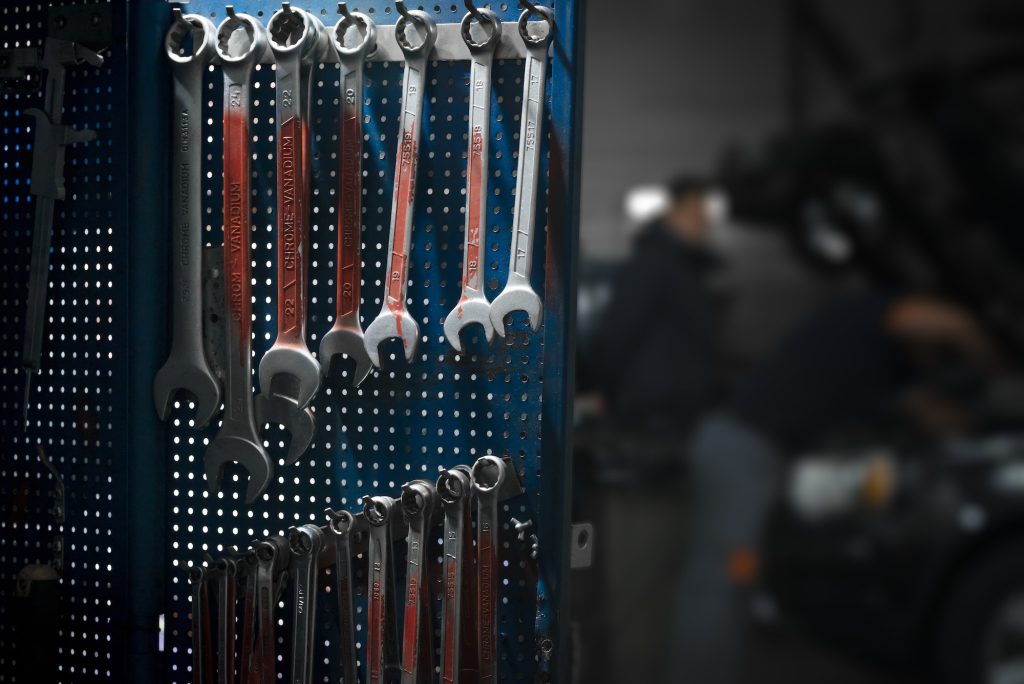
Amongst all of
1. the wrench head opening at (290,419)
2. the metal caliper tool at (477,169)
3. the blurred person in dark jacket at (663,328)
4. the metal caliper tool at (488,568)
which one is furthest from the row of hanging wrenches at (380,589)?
the blurred person in dark jacket at (663,328)

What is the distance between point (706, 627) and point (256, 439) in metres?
2.16

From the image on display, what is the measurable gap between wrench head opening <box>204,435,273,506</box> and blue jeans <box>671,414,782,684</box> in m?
1.95

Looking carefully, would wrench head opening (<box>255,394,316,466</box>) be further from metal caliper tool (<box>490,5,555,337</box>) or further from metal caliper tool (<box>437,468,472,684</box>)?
metal caliper tool (<box>490,5,555,337</box>)

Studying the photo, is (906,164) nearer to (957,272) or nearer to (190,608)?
(957,272)

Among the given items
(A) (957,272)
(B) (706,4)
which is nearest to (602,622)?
(A) (957,272)

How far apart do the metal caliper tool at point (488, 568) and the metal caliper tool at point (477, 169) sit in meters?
0.23

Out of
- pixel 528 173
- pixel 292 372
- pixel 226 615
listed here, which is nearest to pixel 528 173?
pixel 528 173

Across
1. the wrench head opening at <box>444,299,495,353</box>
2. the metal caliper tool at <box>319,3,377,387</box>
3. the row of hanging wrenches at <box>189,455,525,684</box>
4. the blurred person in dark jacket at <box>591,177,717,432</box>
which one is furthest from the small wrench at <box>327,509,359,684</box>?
the blurred person in dark jacket at <box>591,177,717,432</box>

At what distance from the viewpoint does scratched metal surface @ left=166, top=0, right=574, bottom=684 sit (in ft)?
5.27

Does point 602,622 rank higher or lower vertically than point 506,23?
lower

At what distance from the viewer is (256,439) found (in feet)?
5.62

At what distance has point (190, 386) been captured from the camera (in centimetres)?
173

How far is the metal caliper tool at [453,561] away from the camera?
61.7 inches

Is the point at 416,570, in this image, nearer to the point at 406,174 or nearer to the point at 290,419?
the point at 290,419
